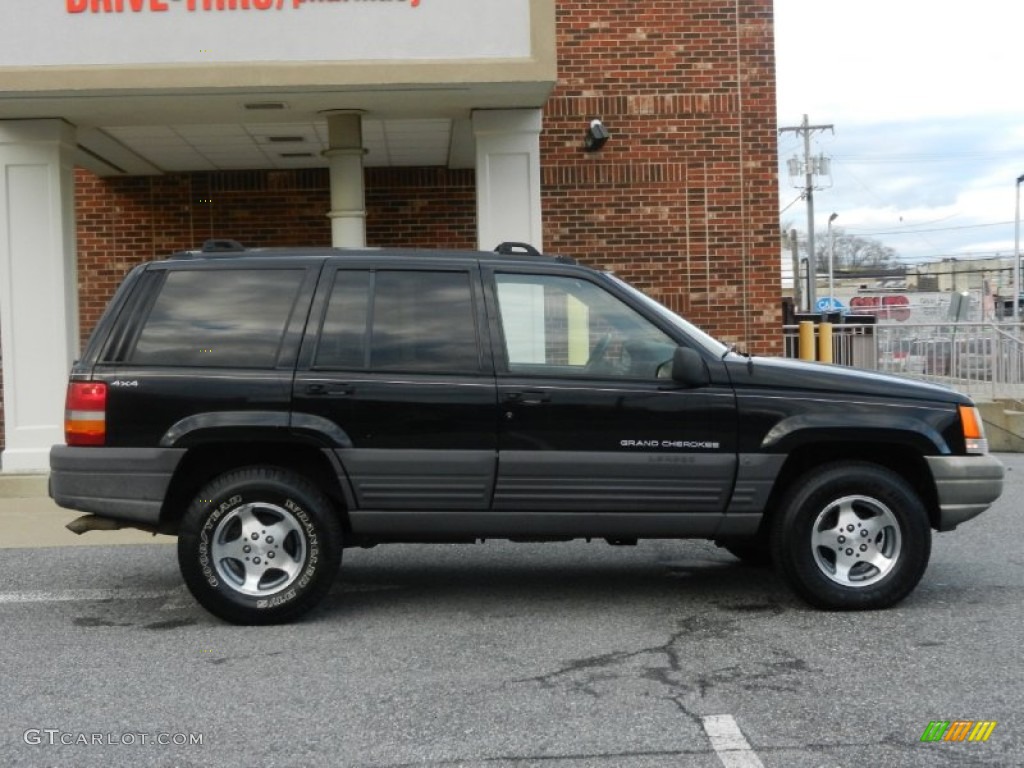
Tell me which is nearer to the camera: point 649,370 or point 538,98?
point 649,370

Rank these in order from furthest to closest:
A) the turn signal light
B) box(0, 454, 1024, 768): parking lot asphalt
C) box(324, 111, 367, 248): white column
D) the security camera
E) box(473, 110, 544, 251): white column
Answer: the security camera → box(473, 110, 544, 251): white column → box(324, 111, 367, 248): white column → the turn signal light → box(0, 454, 1024, 768): parking lot asphalt

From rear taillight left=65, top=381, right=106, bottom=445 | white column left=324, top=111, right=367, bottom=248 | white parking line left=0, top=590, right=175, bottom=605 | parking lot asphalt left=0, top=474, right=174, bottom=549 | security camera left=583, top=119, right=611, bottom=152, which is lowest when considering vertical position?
white parking line left=0, top=590, right=175, bottom=605

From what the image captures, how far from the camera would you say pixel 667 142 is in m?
13.5

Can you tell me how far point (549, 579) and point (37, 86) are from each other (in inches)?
252

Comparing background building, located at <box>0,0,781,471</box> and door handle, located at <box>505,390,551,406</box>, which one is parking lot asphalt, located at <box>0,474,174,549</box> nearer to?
background building, located at <box>0,0,781,471</box>

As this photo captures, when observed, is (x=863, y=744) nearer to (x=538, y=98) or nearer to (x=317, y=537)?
(x=317, y=537)

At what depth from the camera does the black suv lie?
19.9ft

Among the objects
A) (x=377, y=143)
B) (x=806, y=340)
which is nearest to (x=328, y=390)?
(x=377, y=143)

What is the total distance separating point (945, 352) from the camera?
50.0 ft

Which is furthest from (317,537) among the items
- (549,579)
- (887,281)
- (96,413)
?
(887,281)

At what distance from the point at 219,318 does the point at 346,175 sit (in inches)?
219

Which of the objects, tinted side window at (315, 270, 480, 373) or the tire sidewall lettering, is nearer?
the tire sidewall lettering

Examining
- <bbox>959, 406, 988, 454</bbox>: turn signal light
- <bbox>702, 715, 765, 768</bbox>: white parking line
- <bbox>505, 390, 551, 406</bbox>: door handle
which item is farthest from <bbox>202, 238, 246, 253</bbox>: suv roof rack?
<bbox>959, 406, 988, 454</bbox>: turn signal light

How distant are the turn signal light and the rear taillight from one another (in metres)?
4.46
